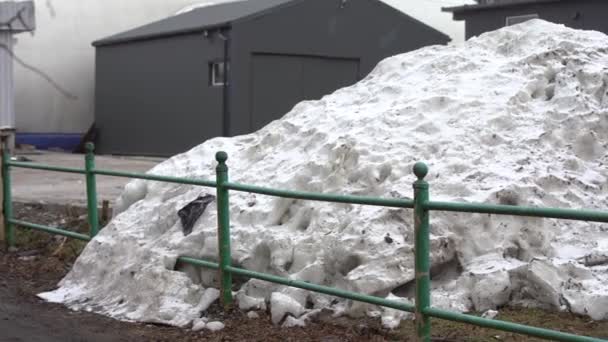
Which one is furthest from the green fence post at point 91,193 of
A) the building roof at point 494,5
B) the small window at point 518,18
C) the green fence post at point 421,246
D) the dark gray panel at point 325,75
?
the small window at point 518,18

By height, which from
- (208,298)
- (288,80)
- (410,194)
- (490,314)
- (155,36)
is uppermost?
(155,36)

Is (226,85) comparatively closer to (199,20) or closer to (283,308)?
(199,20)

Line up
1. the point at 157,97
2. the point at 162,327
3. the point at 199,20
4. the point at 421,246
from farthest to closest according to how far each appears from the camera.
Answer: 1. the point at 157,97
2. the point at 199,20
3. the point at 162,327
4. the point at 421,246

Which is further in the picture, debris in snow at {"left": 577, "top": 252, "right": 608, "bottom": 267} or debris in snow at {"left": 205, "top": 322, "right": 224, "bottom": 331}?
debris in snow at {"left": 205, "top": 322, "right": 224, "bottom": 331}

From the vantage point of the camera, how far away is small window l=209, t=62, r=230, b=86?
20.9m

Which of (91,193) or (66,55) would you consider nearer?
(91,193)

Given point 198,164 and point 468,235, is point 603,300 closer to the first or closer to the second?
point 468,235

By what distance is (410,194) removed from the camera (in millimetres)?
6965

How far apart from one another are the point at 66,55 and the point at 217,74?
7.10m

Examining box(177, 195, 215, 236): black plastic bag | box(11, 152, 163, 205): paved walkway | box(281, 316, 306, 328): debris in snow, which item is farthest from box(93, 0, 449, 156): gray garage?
box(281, 316, 306, 328): debris in snow

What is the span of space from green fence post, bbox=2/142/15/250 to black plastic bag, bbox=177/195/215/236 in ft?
11.1

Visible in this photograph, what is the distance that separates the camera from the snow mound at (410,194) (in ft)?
21.8

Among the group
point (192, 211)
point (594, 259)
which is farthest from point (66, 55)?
point (594, 259)

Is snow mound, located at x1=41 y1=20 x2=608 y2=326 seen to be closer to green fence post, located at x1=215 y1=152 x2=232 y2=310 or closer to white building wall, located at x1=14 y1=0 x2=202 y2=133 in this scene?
green fence post, located at x1=215 y1=152 x2=232 y2=310
